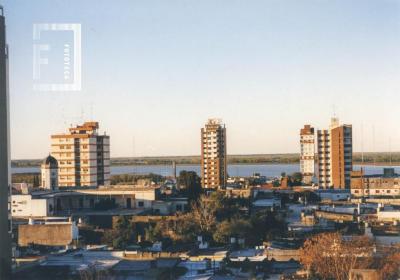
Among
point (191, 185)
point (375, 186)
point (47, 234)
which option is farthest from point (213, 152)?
point (47, 234)

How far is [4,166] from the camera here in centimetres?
245

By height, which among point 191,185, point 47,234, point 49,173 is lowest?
point 47,234

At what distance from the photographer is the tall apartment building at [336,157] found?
583 inches

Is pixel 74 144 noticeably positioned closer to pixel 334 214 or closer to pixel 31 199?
pixel 31 199

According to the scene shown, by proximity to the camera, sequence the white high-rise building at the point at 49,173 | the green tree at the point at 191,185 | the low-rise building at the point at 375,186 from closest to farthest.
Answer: the green tree at the point at 191,185 < the white high-rise building at the point at 49,173 < the low-rise building at the point at 375,186

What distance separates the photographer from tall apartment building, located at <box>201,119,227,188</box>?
646 inches

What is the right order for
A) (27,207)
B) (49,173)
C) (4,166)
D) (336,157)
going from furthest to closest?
(336,157) < (49,173) < (27,207) < (4,166)

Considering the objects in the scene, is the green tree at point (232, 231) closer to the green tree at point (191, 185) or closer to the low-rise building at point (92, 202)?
the low-rise building at point (92, 202)

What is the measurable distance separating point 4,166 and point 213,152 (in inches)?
560

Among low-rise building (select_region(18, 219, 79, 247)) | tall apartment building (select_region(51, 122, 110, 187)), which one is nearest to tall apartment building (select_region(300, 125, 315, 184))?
tall apartment building (select_region(51, 122, 110, 187))

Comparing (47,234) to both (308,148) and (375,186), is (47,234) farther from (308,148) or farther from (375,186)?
(308,148)

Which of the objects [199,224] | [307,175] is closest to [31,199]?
[199,224]

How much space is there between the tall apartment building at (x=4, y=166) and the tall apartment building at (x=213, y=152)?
13.9 m

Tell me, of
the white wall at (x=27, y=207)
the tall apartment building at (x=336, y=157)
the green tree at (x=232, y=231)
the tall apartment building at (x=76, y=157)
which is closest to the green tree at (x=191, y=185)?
the white wall at (x=27, y=207)
